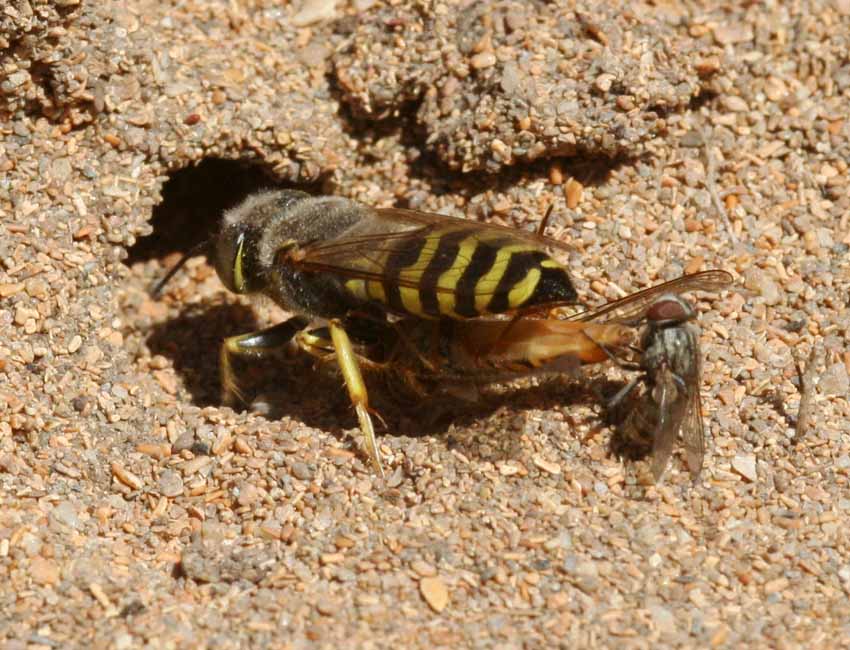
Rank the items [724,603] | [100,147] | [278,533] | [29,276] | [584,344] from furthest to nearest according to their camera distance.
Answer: [100,147]
[29,276]
[584,344]
[278,533]
[724,603]

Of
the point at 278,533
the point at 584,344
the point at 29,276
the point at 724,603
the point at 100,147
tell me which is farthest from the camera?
the point at 100,147

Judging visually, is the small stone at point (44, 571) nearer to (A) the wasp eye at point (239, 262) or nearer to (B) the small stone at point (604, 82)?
(A) the wasp eye at point (239, 262)

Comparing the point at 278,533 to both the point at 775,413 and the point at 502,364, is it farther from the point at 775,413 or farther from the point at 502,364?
the point at 775,413

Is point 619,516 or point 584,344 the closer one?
point 619,516

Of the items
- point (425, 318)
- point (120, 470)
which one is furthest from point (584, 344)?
point (120, 470)

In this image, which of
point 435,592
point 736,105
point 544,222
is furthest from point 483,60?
point 435,592

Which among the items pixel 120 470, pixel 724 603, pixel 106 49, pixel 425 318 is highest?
pixel 106 49
